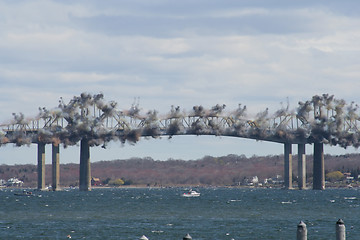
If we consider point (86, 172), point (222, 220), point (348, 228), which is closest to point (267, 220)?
point (222, 220)

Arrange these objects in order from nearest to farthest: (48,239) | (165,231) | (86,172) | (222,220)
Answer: (48,239) → (165,231) → (222,220) → (86,172)

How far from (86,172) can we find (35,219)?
10928 cm

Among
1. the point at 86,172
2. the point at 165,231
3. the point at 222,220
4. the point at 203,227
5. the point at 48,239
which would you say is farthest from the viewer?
the point at 86,172

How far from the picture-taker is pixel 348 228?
69.7 m

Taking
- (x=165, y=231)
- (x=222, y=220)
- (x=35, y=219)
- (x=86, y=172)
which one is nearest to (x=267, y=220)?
(x=222, y=220)

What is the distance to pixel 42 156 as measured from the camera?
19312cm

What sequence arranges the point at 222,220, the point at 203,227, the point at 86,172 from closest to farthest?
the point at 203,227 → the point at 222,220 → the point at 86,172

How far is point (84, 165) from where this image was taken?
620 feet

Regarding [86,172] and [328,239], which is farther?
[86,172]

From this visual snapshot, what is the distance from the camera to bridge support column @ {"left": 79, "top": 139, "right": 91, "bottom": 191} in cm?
18902

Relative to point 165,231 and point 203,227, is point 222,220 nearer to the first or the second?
point 203,227

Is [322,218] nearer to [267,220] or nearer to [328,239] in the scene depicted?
[267,220]

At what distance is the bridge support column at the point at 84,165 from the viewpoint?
620 feet

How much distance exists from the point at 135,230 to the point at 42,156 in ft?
428
